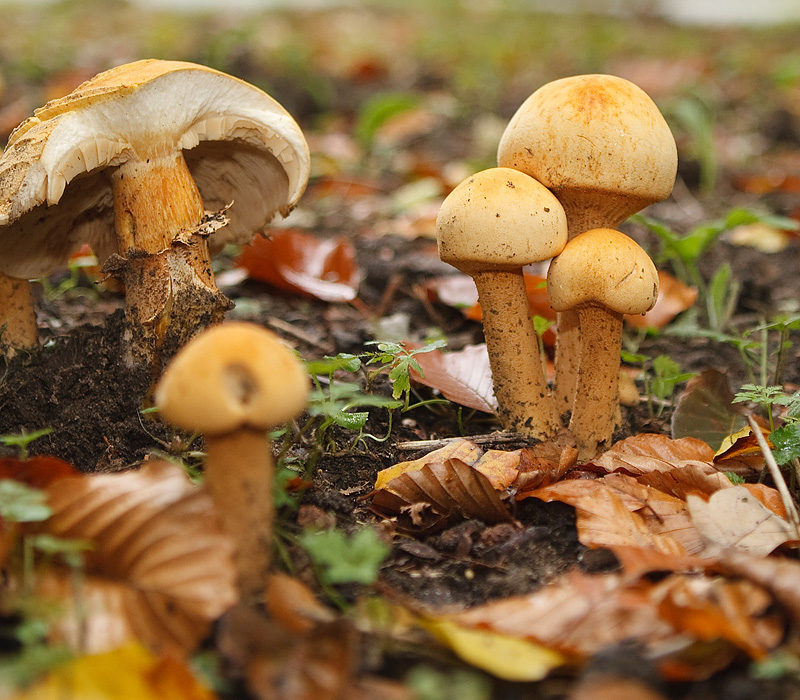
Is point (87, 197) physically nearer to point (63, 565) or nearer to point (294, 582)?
point (63, 565)

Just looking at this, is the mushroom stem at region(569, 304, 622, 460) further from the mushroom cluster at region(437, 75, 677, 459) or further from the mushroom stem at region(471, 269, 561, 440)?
the mushroom stem at region(471, 269, 561, 440)

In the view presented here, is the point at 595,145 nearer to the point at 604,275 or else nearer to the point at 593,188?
the point at 593,188

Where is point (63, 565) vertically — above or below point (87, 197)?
below

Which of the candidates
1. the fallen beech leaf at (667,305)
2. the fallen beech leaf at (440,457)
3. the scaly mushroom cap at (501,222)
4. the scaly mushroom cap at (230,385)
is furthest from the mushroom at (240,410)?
the fallen beech leaf at (667,305)

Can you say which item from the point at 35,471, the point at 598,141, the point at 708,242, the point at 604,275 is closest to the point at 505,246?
the point at 604,275

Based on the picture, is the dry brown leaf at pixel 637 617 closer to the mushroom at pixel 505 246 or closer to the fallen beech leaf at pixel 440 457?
the fallen beech leaf at pixel 440 457

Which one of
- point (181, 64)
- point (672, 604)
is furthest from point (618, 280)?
point (181, 64)

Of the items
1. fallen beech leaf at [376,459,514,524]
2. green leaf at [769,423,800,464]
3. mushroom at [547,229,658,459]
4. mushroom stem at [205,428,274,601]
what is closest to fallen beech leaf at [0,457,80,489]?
mushroom stem at [205,428,274,601]
